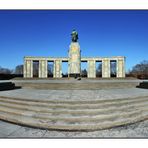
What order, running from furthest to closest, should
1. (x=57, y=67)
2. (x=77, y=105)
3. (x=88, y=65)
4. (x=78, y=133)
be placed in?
(x=57, y=67), (x=88, y=65), (x=77, y=105), (x=78, y=133)

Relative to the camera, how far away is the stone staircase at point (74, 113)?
607cm

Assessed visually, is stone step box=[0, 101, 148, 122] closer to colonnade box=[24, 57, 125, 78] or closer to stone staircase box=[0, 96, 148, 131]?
stone staircase box=[0, 96, 148, 131]

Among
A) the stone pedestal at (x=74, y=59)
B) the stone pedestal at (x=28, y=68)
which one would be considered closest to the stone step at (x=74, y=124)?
the stone pedestal at (x=74, y=59)

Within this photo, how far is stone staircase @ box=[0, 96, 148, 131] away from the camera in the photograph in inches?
239

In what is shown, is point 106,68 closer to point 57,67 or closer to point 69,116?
point 57,67

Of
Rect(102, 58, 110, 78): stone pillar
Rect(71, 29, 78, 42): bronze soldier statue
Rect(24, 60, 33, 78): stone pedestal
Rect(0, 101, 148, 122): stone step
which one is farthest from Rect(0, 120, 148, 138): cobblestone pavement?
Rect(102, 58, 110, 78): stone pillar

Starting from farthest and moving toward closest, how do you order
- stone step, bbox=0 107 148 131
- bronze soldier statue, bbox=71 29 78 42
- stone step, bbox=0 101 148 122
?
bronze soldier statue, bbox=71 29 78 42
stone step, bbox=0 101 148 122
stone step, bbox=0 107 148 131

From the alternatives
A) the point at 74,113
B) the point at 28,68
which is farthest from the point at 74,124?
the point at 28,68

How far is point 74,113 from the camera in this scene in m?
6.78
